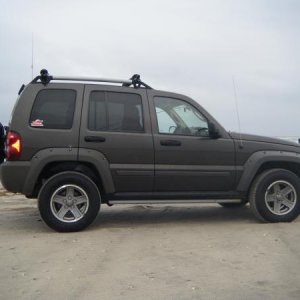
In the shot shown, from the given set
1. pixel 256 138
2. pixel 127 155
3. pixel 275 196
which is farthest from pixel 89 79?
pixel 275 196

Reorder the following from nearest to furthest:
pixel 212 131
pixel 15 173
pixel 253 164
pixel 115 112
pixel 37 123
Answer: pixel 15 173 < pixel 37 123 < pixel 115 112 < pixel 212 131 < pixel 253 164

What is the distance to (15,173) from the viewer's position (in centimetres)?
680

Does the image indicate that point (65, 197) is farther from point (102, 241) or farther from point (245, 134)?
point (245, 134)

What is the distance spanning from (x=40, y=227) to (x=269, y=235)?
3.12 meters

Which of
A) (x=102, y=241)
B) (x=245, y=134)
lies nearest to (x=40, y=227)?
(x=102, y=241)

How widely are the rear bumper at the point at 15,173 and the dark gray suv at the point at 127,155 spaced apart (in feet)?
0.04

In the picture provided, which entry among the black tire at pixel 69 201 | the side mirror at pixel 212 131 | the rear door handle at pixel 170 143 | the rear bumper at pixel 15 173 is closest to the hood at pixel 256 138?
the side mirror at pixel 212 131

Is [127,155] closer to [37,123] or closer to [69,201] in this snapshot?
[69,201]

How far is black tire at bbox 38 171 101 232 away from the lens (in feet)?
22.3

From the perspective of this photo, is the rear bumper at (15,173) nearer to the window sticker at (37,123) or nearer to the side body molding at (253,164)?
the window sticker at (37,123)

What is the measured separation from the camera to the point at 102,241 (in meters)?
6.40

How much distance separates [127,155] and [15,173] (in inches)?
58.2

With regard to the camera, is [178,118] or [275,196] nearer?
[178,118]

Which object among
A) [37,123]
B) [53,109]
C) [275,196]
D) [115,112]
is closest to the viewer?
[37,123]
